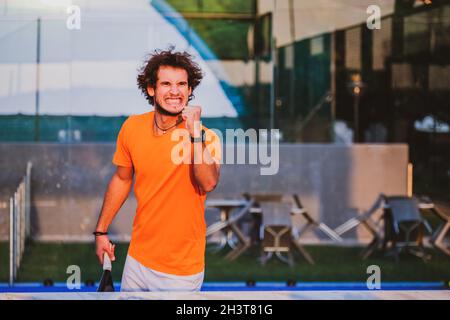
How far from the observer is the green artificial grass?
6172 millimetres

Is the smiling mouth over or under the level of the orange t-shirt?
over

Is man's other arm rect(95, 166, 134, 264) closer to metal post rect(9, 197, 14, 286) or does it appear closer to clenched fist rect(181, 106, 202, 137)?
clenched fist rect(181, 106, 202, 137)

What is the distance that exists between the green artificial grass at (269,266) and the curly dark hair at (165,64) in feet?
3.91

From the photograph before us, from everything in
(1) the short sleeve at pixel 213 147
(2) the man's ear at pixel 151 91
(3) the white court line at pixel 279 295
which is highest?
(2) the man's ear at pixel 151 91

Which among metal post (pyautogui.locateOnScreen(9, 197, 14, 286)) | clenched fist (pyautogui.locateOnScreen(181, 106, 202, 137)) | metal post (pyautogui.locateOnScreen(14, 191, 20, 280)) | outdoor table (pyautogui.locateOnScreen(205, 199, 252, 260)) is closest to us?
clenched fist (pyautogui.locateOnScreen(181, 106, 202, 137))

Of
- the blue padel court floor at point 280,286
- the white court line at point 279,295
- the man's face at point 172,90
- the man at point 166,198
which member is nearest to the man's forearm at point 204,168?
the man at point 166,198

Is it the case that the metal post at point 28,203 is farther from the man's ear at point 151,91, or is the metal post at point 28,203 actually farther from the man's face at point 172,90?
the man's face at point 172,90

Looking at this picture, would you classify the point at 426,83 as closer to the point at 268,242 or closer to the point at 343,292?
the point at 268,242

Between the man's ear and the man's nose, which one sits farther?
the man's ear

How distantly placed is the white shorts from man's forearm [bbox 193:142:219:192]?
468 millimetres

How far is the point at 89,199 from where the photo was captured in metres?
6.77

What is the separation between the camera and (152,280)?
4473 mm

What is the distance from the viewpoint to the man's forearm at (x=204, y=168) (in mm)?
4445

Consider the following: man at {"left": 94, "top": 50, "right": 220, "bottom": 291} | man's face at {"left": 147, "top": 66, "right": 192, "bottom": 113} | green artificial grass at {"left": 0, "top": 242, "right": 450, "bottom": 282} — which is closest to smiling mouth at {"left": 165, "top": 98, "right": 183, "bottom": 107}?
man's face at {"left": 147, "top": 66, "right": 192, "bottom": 113}
